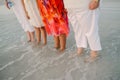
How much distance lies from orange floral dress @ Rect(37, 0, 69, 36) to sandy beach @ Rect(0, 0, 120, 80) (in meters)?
0.44

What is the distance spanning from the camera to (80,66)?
3805 millimetres

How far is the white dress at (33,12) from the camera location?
458 centimetres

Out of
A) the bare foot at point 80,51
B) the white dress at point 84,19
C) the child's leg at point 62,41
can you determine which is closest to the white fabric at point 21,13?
the child's leg at point 62,41

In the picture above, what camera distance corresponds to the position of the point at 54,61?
4129mm

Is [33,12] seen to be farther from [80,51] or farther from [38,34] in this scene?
[80,51]

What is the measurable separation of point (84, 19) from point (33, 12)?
1.26 m

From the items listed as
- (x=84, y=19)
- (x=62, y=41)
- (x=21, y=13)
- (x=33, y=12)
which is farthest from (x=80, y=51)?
(x=21, y=13)

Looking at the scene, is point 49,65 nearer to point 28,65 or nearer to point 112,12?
point 28,65

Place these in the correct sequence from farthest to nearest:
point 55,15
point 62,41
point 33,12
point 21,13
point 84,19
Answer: point 21,13 → point 33,12 → point 62,41 → point 55,15 → point 84,19

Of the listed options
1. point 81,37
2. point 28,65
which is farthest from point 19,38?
point 81,37

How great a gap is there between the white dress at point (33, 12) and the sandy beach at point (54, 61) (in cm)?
49

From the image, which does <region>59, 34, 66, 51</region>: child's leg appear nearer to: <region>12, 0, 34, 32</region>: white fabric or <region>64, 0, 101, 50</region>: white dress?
<region>64, 0, 101, 50</region>: white dress

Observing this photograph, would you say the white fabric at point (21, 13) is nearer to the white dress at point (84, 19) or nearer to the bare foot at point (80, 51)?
the bare foot at point (80, 51)

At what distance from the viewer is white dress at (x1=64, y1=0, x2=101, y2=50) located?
364 centimetres
